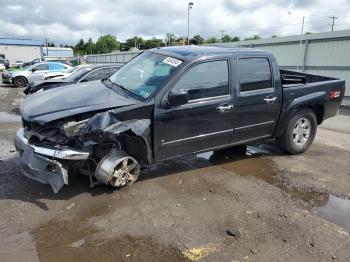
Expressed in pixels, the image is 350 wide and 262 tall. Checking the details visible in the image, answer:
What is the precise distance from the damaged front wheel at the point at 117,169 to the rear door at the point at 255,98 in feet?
5.90

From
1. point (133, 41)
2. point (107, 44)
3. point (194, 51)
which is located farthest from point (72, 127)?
point (107, 44)

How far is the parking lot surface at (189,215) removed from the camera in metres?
3.61

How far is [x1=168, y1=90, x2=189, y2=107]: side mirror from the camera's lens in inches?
189

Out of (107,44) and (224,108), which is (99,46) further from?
(224,108)

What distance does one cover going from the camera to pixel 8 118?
10.2m

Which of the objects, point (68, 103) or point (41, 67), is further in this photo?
point (41, 67)

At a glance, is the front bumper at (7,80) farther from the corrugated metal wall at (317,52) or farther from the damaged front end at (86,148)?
the damaged front end at (86,148)

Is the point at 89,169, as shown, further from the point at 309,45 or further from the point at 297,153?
the point at 309,45

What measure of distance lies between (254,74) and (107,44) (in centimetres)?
11425

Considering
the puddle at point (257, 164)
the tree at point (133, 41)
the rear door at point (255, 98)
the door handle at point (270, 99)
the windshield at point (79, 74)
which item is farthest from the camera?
the tree at point (133, 41)

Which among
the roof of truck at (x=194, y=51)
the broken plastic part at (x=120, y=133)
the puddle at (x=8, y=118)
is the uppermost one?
the roof of truck at (x=194, y=51)

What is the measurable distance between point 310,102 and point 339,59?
814 centimetres

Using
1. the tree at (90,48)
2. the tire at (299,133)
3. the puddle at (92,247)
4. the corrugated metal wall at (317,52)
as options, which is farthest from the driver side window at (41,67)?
the tree at (90,48)

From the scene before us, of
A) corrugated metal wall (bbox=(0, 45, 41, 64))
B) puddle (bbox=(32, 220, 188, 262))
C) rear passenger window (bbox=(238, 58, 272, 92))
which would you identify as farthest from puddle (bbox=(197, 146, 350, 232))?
corrugated metal wall (bbox=(0, 45, 41, 64))
